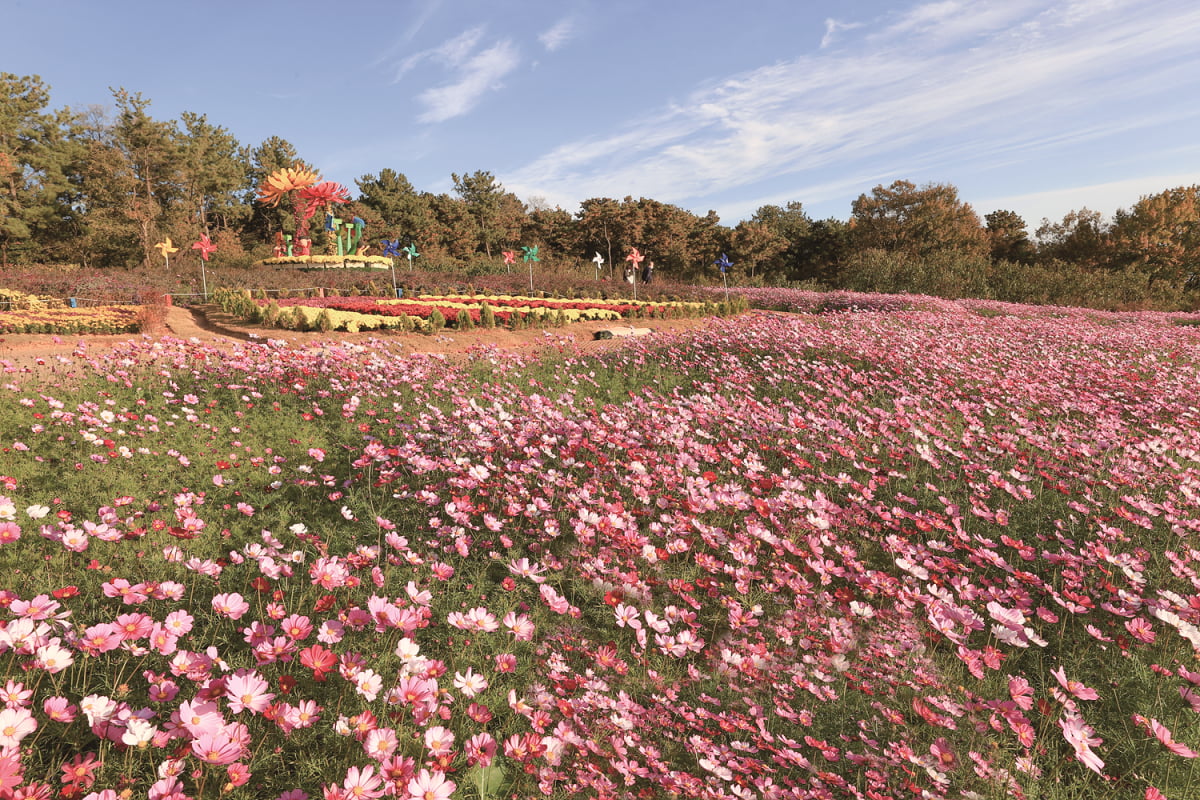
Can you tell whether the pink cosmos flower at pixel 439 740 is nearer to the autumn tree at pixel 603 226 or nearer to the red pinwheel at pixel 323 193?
the red pinwheel at pixel 323 193

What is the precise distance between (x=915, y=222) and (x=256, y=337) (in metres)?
41.8

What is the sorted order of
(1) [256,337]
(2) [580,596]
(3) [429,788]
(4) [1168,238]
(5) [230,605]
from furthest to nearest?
(4) [1168,238] < (1) [256,337] < (2) [580,596] < (5) [230,605] < (3) [429,788]

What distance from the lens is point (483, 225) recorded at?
47938 millimetres

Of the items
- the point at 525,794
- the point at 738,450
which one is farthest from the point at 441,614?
the point at 738,450

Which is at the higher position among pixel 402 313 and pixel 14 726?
pixel 402 313

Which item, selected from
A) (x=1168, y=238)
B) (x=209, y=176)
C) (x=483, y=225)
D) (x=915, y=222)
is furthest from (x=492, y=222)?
(x=1168, y=238)

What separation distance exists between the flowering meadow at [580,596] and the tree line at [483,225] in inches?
1006

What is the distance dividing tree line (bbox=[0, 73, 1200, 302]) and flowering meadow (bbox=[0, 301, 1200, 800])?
25559mm

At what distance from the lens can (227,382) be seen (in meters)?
6.26

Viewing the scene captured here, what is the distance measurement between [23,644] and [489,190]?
53.8 m

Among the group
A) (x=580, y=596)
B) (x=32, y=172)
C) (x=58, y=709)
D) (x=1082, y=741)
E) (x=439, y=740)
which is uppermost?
(x=32, y=172)

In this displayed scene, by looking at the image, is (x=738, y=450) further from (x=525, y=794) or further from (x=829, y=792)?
(x=525, y=794)

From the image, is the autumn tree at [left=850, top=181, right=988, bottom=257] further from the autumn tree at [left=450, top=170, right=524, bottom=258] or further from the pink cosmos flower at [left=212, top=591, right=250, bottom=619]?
the pink cosmos flower at [left=212, top=591, right=250, bottom=619]

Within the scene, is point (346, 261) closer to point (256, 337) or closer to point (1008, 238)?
point (256, 337)
